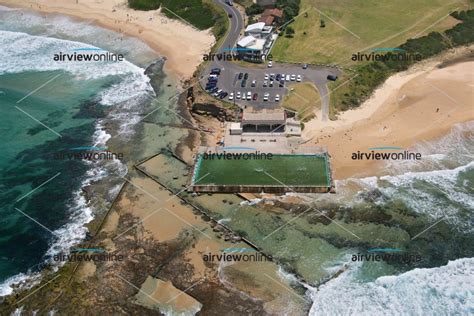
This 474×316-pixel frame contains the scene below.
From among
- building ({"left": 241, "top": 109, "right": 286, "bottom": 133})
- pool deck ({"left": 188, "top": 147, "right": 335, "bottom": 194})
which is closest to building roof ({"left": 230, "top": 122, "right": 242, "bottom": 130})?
building ({"left": 241, "top": 109, "right": 286, "bottom": 133})

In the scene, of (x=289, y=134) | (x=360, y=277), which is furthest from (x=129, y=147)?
(x=360, y=277)
